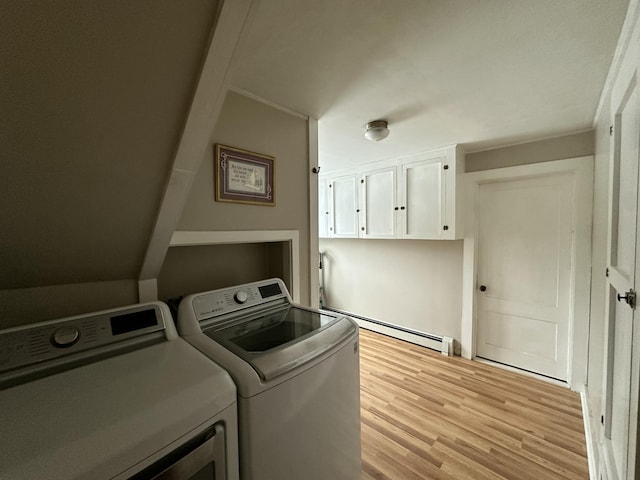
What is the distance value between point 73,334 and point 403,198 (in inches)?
110

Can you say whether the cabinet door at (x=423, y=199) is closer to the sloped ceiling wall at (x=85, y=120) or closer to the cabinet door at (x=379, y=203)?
Result: the cabinet door at (x=379, y=203)

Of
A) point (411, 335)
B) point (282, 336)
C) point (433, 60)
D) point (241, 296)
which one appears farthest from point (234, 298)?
point (411, 335)

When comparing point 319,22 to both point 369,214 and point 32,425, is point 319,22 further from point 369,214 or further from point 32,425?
point 369,214

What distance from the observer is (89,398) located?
25.3 inches

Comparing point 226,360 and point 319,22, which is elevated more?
point 319,22

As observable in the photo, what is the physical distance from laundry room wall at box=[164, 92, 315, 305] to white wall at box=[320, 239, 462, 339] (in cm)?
185

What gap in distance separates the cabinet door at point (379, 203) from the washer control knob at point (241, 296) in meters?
2.10

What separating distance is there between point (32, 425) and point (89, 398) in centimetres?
10

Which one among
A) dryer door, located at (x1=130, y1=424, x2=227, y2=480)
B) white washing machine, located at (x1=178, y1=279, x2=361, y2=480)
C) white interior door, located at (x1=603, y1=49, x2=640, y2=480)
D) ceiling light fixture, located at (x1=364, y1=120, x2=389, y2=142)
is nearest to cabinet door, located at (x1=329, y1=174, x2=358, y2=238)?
ceiling light fixture, located at (x1=364, y1=120, x2=389, y2=142)

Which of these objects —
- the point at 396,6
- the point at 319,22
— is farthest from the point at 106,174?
the point at 396,6

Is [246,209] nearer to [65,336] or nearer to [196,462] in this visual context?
[65,336]

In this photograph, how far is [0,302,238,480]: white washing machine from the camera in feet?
1.65

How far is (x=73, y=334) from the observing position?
82cm

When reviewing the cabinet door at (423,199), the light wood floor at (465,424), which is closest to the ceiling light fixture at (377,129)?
the cabinet door at (423,199)
